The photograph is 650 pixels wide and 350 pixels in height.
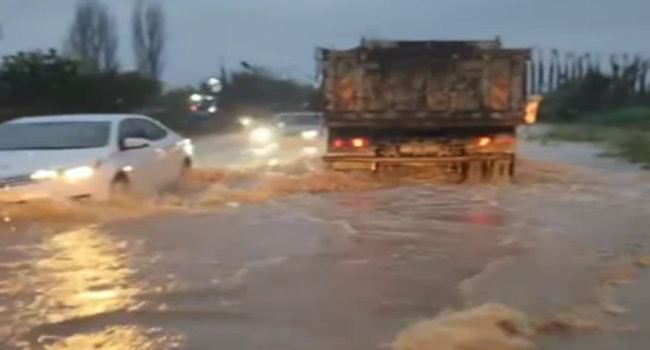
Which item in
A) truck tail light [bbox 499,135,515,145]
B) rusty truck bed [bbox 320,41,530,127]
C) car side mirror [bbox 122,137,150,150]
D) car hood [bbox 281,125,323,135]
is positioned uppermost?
rusty truck bed [bbox 320,41,530,127]

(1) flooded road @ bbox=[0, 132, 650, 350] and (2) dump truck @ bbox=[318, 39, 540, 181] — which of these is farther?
(2) dump truck @ bbox=[318, 39, 540, 181]

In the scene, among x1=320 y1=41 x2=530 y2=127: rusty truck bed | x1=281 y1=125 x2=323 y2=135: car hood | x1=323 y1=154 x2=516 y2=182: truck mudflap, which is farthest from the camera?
x1=281 y1=125 x2=323 y2=135: car hood

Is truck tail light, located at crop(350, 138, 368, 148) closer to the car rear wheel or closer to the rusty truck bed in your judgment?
the rusty truck bed

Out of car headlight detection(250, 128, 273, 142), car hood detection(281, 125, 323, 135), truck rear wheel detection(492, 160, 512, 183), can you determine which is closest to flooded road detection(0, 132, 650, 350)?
→ truck rear wheel detection(492, 160, 512, 183)

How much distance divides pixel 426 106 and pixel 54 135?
21.5 feet

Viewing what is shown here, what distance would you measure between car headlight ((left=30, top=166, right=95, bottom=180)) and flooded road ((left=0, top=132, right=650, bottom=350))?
737mm

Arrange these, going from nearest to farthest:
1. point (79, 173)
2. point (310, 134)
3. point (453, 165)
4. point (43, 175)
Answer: point (43, 175) → point (79, 173) → point (453, 165) → point (310, 134)

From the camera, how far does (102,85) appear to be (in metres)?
51.2

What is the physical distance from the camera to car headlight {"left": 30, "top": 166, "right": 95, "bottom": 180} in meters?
13.9

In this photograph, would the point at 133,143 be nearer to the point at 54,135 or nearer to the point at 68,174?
the point at 54,135

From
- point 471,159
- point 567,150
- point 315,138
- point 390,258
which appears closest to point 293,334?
point 390,258

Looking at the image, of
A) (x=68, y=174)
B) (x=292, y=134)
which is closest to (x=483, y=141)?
(x=68, y=174)

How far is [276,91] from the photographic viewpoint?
91.2 metres

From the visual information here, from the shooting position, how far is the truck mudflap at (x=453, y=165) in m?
19.8
